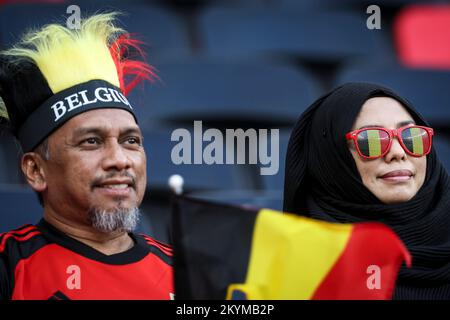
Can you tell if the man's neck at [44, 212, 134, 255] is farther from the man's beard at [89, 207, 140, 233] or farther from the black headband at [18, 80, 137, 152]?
the black headband at [18, 80, 137, 152]

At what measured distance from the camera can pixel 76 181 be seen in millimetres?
2797

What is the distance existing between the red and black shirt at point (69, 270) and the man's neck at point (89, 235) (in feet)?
0.08

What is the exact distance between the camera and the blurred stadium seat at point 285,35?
5.85 meters

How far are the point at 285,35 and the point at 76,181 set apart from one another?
11.1 ft

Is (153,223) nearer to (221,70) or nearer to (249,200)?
(249,200)

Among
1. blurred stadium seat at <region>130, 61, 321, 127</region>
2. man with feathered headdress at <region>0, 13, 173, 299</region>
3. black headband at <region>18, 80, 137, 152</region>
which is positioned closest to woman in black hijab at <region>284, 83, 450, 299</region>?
man with feathered headdress at <region>0, 13, 173, 299</region>

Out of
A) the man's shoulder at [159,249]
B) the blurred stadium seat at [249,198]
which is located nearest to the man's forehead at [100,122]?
the man's shoulder at [159,249]

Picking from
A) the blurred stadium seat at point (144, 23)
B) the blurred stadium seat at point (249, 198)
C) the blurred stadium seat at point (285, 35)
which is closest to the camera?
the blurred stadium seat at point (249, 198)

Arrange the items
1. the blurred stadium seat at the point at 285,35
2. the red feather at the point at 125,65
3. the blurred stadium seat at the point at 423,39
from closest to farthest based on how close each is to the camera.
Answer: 1. the red feather at the point at 125,65
2. the blurred stadium seat at the point at 285,35
3. the blurred stadium seat at the point at 423,39

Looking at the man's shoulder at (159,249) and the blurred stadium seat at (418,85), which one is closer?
the man's shoulder at (159,249)

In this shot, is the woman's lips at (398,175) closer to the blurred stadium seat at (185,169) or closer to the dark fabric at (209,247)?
the dark fabric at (209,247)

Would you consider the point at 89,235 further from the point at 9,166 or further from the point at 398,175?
the point at 9,166

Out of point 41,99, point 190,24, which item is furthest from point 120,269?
point 190,24

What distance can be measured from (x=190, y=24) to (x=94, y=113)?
3484mm
